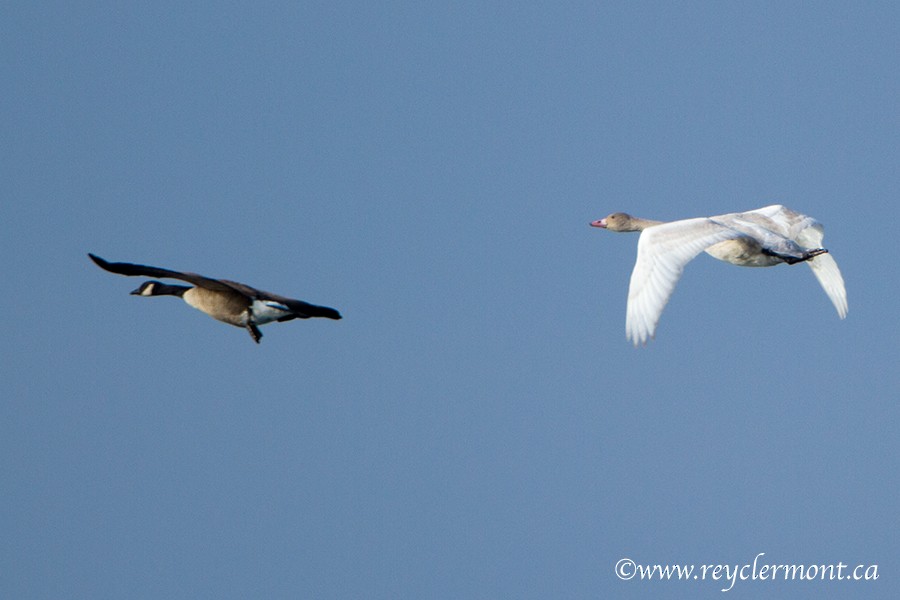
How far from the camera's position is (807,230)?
2475 cm

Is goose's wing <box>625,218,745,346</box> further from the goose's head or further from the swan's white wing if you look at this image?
the goose's head

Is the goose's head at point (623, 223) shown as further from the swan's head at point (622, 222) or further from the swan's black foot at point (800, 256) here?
the swan's black foot at point (800, 256)

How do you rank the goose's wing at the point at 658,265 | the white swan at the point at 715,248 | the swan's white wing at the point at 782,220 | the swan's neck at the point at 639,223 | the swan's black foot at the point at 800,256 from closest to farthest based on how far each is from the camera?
1. the goose's wing at the point at 658,265
2. the white swan at the point at 715,248
3. the swan's black foot at the point at 800,256
4. the swan's white wing at the point at 782,220
5. the swan's neck at the point at 639,223

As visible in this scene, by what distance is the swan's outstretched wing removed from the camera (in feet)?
78.5

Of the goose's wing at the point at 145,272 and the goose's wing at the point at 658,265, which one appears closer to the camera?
the goose's wing at the point at 145,272

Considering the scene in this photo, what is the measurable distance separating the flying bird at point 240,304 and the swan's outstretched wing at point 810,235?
772cm

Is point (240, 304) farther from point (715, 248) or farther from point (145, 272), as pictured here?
point (715, 248)

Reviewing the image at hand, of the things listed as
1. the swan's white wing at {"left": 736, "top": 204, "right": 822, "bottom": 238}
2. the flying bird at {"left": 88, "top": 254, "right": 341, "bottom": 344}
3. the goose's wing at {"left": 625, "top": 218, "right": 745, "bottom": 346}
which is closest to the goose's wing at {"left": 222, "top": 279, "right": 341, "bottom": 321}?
the flying bird at {"left": 88, "top": 254, "right": 341, "bottom": 344}

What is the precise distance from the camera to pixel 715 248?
76.6 feet

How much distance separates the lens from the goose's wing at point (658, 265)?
1966 cm

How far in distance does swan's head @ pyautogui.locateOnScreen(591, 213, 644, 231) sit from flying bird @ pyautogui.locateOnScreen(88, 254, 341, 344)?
23.8 feet

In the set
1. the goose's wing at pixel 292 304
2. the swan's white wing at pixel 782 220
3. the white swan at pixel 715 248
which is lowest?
the goose's wing at pixel 292 304

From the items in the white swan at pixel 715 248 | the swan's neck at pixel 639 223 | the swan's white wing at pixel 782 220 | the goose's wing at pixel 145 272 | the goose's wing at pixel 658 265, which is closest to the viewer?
the goose's wing at pixel 145 272

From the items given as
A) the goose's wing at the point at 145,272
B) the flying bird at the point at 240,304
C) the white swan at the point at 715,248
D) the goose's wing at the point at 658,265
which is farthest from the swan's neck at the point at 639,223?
the goose's wing at the point at 145,272
